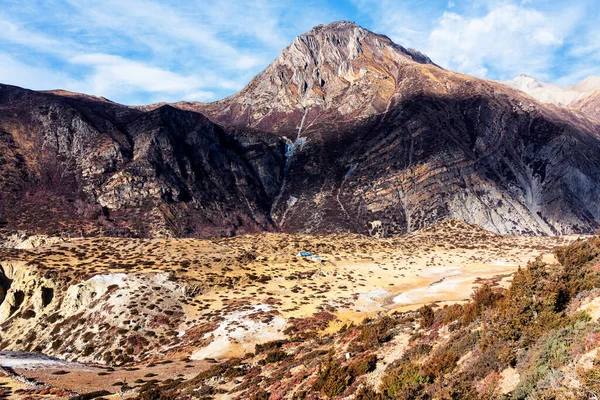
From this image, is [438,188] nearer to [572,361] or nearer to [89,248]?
[89,248]

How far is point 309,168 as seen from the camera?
156m

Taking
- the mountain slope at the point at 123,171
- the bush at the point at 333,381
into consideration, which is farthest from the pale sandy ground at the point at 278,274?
the mountain slope at the point at 123,171

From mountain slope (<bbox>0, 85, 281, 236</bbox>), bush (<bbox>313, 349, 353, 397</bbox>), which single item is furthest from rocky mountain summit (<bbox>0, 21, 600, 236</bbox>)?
bush (<bbox>313, 349, 353, 397</bbox>)

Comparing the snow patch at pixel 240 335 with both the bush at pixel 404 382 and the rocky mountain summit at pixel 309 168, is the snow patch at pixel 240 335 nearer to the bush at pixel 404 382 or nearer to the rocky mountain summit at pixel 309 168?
the bush at pixel 404 382

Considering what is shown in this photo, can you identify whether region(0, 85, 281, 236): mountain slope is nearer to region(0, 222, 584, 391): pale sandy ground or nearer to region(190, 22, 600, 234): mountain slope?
region(190, 22, 600, 234): mountain slope

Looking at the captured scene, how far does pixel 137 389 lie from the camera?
72.6 feet

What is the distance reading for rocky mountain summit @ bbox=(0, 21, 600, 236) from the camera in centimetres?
11612

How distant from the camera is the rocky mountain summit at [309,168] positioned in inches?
4572

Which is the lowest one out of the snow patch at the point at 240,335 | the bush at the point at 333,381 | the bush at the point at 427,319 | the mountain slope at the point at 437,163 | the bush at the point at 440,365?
the snow patch at the point at 240,335

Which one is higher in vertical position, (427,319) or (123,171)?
(123,171)

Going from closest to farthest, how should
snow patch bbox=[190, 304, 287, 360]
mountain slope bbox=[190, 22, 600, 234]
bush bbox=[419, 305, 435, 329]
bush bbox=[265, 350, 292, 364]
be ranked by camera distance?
bush bbox=[419, 305, 435, 329], bush bbox=[265, 350, 292, 364], snow patch bbox=[190, 304, 287, 360], mountain slope bbox=[190, 22, 600, 234]

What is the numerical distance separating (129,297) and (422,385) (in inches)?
1534

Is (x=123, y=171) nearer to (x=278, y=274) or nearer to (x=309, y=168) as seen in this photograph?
(x=309, y=168)

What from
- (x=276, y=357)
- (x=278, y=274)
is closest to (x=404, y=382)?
(x=276, y=357)
